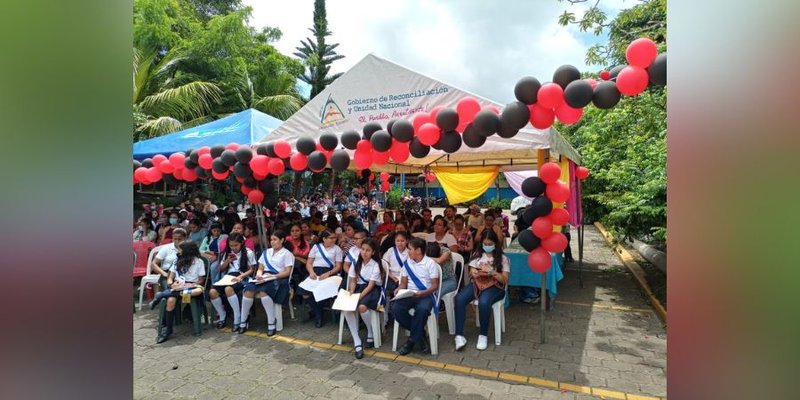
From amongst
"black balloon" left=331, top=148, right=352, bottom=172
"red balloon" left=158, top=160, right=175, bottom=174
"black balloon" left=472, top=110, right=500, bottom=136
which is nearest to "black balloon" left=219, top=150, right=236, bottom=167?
"red balloon" left=158, top=160, right=175, bottom=174

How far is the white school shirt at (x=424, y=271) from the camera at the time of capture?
4.55 m

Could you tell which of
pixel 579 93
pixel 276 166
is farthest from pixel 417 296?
pixel 276 166

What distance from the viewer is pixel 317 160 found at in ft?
17.3

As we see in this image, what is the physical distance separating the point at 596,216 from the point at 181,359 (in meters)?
9.14

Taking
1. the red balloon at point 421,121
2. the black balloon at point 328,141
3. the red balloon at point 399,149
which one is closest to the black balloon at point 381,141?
the red balloon at point 399,149

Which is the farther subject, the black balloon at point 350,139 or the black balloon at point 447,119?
the black balloon at point 350,139

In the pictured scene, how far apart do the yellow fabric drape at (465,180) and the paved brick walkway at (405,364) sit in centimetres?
679

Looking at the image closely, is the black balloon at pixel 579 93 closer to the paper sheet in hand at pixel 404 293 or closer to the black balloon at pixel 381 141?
the black balloon at pixel 381 141
